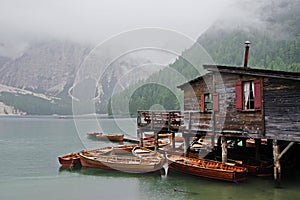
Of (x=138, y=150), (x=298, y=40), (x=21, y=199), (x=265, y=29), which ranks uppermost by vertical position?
(x=265, y=29)

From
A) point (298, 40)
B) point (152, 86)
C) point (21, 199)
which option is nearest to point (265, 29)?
point (298, 40)

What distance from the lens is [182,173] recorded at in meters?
23.5

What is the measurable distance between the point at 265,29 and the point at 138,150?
628 feet

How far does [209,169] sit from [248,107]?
497 cm

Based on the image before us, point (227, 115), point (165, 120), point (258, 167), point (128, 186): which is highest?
point (227, 115)

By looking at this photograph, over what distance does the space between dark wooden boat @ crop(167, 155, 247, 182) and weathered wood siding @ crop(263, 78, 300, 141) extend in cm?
330

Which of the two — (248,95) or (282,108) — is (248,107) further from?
(282,108)

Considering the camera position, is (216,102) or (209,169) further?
(216,102)

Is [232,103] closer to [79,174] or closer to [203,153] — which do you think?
[203,153]

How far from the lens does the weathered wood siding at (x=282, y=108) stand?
17281 millimetres

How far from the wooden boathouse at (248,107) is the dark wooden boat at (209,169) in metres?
1.34

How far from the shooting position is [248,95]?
64.7ft

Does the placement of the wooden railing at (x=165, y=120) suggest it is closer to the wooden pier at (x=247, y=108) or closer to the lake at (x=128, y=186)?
the wooden pier at (x=247, y=108)

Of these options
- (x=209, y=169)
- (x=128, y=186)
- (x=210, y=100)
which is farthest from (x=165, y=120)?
(x=128, y=186)
